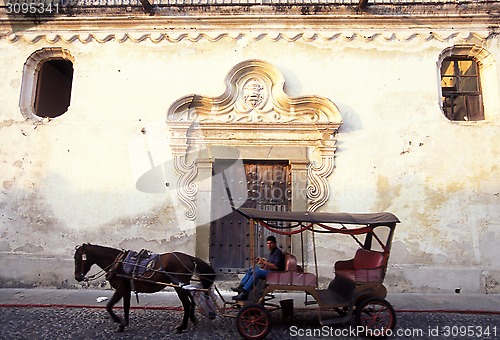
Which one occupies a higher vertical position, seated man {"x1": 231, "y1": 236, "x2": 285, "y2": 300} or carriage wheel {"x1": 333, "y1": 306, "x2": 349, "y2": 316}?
seated man {"x1": 231, "y1": 236, "x2": 285, "y2": 300}

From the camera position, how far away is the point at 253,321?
564 cm

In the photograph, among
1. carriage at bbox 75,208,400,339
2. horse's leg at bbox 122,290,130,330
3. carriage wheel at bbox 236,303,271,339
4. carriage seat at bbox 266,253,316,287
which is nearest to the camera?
carriage wheel at bbox 236,303,271,339

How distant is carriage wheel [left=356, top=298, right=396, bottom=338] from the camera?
5.68 metres

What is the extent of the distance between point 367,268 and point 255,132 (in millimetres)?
4043

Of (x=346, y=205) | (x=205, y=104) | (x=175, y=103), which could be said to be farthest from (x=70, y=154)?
(x=346, y=205)

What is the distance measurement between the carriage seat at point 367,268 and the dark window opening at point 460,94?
4.86 metres

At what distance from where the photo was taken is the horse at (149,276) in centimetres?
611

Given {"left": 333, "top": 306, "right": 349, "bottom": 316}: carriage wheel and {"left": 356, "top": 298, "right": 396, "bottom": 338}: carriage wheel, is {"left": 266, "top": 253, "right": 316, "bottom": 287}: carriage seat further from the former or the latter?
{"left": 356, "top": 298, "right": 396, "bottom": 338}: carriage wheel

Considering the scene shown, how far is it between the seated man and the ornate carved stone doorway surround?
264cm

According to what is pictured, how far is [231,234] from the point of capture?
897cm

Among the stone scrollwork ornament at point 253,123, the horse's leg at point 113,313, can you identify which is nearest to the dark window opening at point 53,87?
the stone scrollwork ornament at point 253,123

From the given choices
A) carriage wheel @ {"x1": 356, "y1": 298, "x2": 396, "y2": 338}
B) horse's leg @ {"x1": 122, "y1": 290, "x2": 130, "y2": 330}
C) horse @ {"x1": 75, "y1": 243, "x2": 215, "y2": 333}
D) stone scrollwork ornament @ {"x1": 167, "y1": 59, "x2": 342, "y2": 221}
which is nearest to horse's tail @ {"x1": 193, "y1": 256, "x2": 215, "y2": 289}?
horse @ {"x1": 75, "y1": 243, "x2": 215, "y2": 333}

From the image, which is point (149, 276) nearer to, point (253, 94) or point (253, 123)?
point (253, 123)

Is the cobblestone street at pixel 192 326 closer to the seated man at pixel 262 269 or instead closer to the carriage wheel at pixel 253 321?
the carriage wheel at pixel 253 321
